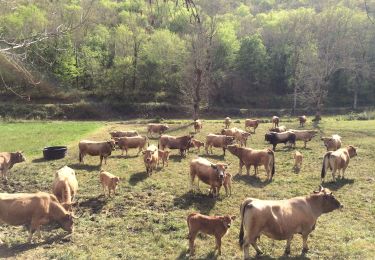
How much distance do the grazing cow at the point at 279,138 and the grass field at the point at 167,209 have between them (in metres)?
1.17

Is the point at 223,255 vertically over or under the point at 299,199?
under

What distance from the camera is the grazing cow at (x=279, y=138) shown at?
78.8 ft

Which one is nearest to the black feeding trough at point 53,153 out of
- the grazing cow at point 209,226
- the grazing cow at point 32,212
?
the grazing cow at point 32,212

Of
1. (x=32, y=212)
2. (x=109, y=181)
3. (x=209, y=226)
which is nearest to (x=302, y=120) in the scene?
(x=109, y=181)

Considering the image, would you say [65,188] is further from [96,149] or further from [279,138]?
[279,138]

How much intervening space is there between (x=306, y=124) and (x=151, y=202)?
25.6m

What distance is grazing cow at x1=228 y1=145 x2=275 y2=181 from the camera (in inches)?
678

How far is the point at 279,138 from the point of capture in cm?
2412

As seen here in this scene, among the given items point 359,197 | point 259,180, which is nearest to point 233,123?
point 259,180

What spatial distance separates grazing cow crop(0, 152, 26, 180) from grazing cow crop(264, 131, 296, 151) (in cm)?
1421

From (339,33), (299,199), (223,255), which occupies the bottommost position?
(223,255)

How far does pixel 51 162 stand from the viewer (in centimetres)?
1975

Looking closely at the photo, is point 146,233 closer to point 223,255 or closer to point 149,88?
point 223,255

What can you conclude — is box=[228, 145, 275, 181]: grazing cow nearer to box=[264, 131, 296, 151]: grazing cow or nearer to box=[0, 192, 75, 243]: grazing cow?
box=[264, 131, 296, 151]: grazing cow
